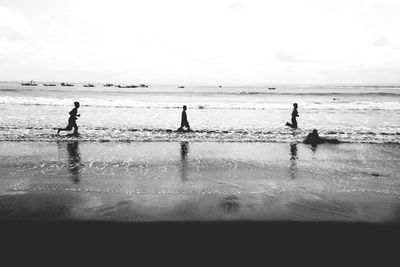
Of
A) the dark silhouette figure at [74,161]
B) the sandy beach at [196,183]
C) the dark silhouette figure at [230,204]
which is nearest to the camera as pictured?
the sandy beach at [196,183]

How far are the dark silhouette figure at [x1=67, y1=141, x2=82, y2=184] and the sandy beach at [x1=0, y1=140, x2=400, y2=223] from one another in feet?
0.09

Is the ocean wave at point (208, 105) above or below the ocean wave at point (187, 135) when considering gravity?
above

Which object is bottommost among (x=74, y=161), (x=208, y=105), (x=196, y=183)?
(x=196, y=183)

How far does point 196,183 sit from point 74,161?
14.0ft

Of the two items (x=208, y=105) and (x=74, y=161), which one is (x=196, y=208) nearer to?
(x=74, y=161)

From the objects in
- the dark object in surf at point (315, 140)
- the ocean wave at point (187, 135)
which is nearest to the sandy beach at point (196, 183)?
the dark object in surf at point (315, 140)

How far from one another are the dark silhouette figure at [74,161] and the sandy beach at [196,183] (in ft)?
0.09

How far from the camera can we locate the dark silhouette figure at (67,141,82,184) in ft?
26.2

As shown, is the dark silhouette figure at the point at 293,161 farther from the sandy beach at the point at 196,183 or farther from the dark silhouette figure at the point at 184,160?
the dark silhouette figure at the point at 184,160

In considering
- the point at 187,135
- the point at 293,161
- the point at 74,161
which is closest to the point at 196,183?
the point at 293,161

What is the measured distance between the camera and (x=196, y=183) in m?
7.59

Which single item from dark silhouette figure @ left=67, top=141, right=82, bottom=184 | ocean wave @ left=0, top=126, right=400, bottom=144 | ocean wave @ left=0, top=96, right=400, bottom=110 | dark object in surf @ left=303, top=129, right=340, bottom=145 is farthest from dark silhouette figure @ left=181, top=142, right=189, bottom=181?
ocean wave @ left=0, top=96, right=400, bottom=110

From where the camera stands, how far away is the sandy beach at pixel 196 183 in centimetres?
563

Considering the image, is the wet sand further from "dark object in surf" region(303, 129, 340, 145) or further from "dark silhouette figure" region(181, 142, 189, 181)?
"dark object in surf" region(303, 129, 340, 145)
